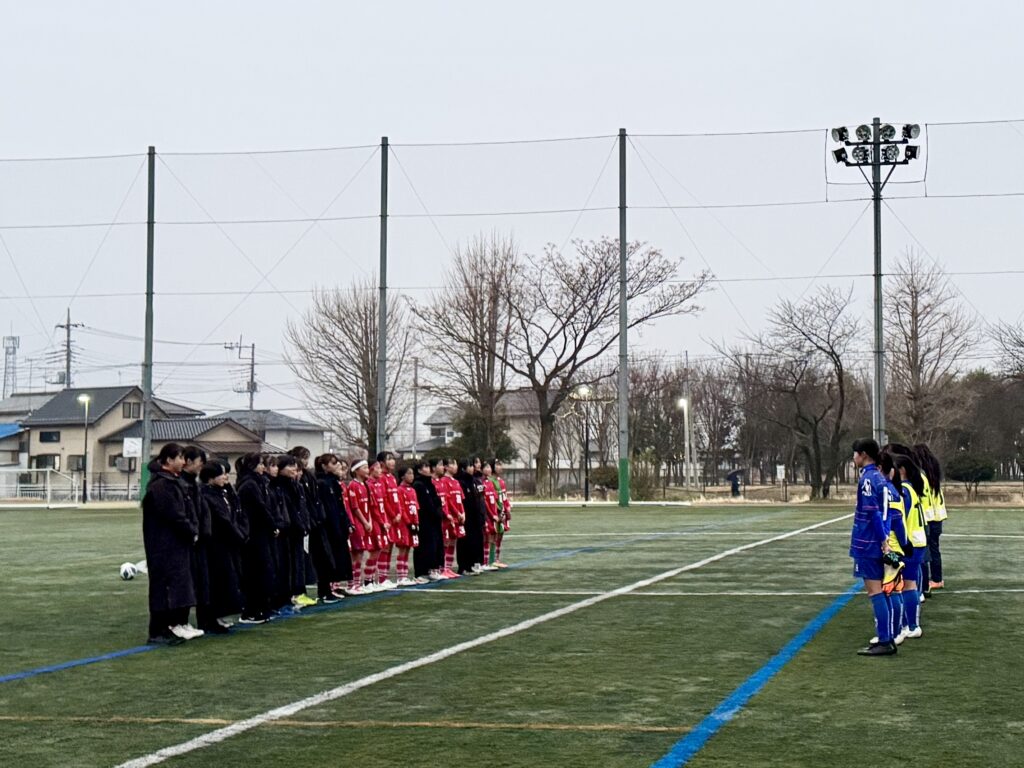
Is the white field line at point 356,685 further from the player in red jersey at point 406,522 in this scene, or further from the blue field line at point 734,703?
the player in red jersey at point 406,522

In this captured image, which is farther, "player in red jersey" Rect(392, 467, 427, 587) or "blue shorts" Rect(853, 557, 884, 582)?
"player in red jersey" Rect(392, 467, 427, 587)

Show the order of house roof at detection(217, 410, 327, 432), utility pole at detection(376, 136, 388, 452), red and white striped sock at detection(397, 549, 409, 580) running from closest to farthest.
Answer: red and white striped sock at detection(397, 549, 409, 580)
utility pole at detection(376, 136, 388, 452)
house roof at detection(217, 410, 327, 432)

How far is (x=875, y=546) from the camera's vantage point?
952 cm

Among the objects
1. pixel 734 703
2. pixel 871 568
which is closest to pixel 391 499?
pixel 871 568

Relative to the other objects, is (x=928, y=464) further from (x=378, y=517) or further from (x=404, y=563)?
(x=404, y=563)

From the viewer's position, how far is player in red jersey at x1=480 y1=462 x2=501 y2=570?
17.4 metres

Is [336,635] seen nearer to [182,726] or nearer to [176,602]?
[176,602]

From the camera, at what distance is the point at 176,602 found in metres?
10.5

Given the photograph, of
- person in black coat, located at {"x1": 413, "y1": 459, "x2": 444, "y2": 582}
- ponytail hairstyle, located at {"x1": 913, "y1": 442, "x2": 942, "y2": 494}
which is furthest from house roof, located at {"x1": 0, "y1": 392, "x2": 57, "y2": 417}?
ponytail hairstyle, located at {"x1": 913, "y1": 442, "x2": 942, "y2": 494}

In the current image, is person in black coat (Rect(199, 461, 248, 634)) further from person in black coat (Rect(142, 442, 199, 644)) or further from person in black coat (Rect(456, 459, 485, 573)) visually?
person in black coat (Rect(456, 459, 485, 573))

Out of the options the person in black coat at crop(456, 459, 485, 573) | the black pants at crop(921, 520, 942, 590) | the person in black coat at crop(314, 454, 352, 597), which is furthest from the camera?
the person in black coat at crop(456, 459, 485, 573)

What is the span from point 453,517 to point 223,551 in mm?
5149

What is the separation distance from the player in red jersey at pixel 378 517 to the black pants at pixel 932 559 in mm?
5855

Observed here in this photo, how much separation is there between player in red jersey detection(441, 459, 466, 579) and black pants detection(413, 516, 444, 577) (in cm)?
39
